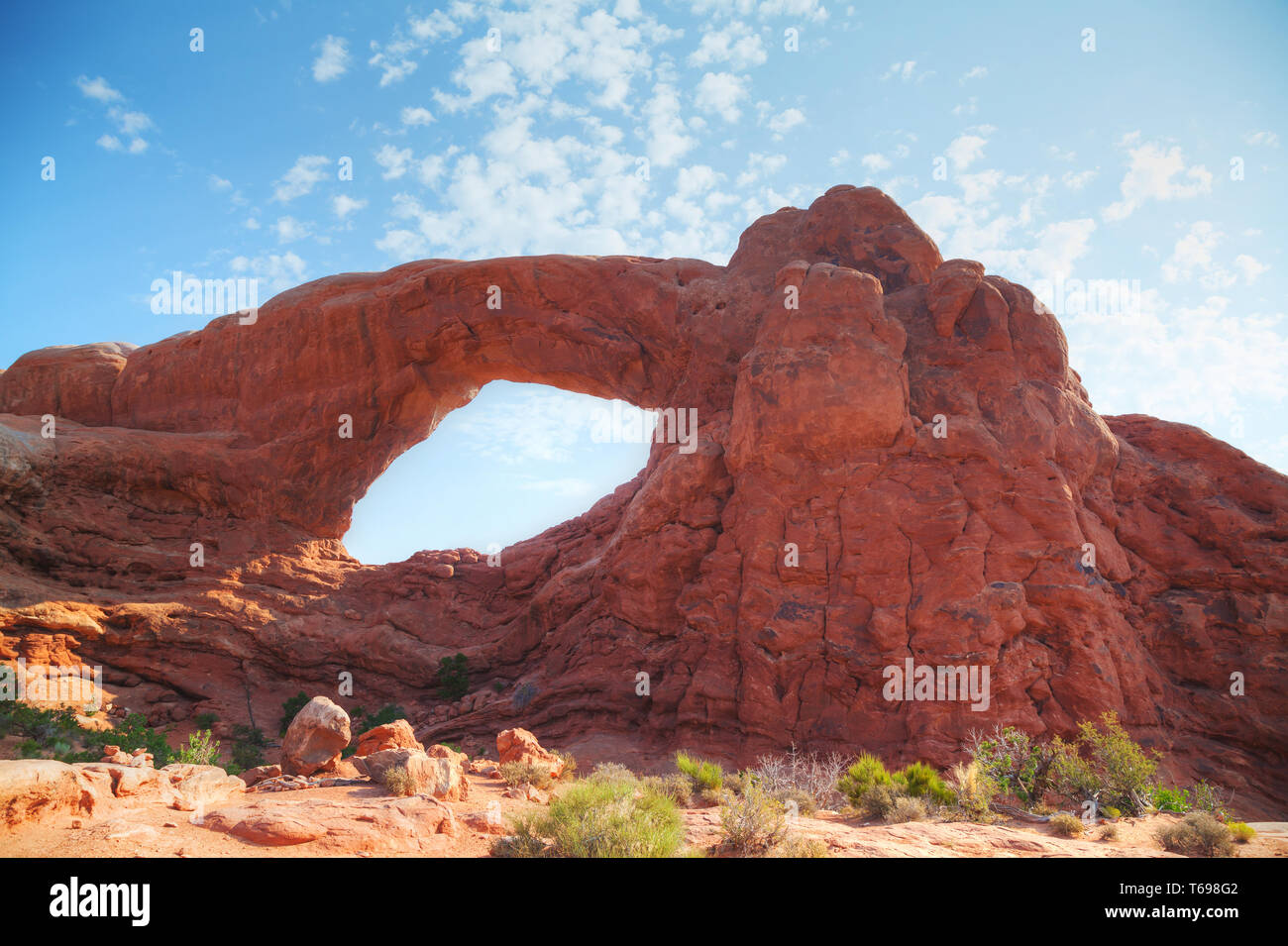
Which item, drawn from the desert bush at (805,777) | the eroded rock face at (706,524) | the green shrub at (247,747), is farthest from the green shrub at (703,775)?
the green shrub at (247,747)

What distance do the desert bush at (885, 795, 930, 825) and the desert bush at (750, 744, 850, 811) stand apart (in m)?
1.01

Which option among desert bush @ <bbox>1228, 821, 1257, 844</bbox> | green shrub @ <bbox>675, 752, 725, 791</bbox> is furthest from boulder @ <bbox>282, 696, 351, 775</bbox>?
desert bush @ <bbox>1228, 821, 1257, 844</bbox>

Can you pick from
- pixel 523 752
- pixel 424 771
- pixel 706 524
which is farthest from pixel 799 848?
pixel 706 524

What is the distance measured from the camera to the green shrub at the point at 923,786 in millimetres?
10883

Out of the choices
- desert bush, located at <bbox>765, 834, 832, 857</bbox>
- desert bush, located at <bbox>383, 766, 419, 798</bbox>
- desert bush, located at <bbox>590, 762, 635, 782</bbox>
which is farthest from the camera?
desert bush, located at <bbox>590, 762, 635, 782</bbox>

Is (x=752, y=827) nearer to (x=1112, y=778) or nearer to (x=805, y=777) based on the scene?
(x=805, y=777)

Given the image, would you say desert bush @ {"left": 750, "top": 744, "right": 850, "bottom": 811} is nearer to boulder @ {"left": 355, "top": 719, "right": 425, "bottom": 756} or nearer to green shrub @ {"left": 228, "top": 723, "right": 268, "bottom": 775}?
boulder @ {"left": 355, "top": 719, "right": 425, "bottom": 756}

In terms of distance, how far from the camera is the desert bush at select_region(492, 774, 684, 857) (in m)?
6.52

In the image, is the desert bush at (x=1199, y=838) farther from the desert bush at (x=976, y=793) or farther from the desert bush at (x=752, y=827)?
the desert bush at (x=752, y=827)

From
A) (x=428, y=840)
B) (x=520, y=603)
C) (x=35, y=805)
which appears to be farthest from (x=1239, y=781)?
(x=35, y=805)

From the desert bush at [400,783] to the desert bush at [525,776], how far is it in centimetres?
271

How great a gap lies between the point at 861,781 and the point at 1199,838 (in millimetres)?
4347
